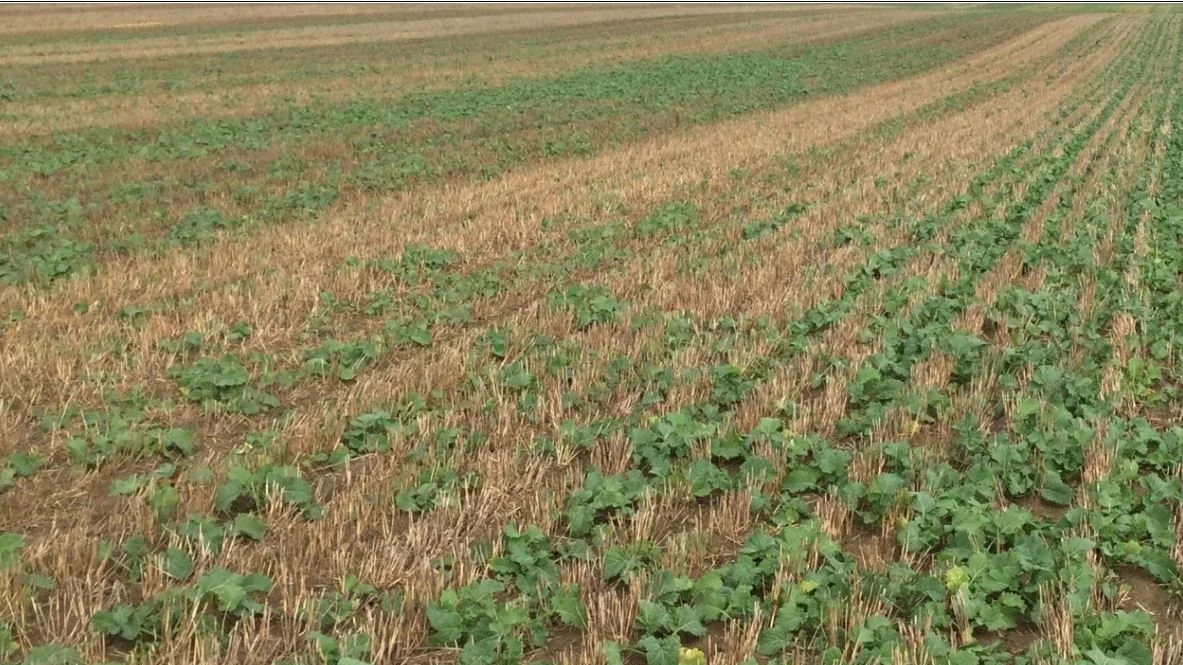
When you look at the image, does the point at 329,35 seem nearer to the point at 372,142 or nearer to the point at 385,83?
the point at 385,83

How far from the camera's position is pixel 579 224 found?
11.4 metres

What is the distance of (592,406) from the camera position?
20.0ft

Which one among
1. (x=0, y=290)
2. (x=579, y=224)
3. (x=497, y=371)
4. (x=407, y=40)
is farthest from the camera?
(x=407, y=40)

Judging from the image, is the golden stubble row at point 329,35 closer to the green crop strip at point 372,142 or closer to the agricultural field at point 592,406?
the green crop strip at point 372,142

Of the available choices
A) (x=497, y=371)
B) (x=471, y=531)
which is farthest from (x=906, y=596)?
(x=497, y=371)

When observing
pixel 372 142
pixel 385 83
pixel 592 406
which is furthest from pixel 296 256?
pixel 385 83

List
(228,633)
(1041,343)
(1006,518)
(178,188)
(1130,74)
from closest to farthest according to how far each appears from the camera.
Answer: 1. (228,633)
2. (1006,518)
3. (1041,343)
4. (178,188)
5. (1130,74)

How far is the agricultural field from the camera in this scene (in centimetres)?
388

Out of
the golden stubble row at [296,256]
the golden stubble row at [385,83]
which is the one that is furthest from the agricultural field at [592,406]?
the golden stubble row at [385,83]

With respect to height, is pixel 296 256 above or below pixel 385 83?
below

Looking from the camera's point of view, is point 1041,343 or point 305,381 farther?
point 1041,343

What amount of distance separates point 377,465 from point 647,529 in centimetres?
160

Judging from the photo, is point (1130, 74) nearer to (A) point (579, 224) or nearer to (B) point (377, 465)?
(A) point (579, 224)

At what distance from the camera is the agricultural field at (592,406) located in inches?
153
